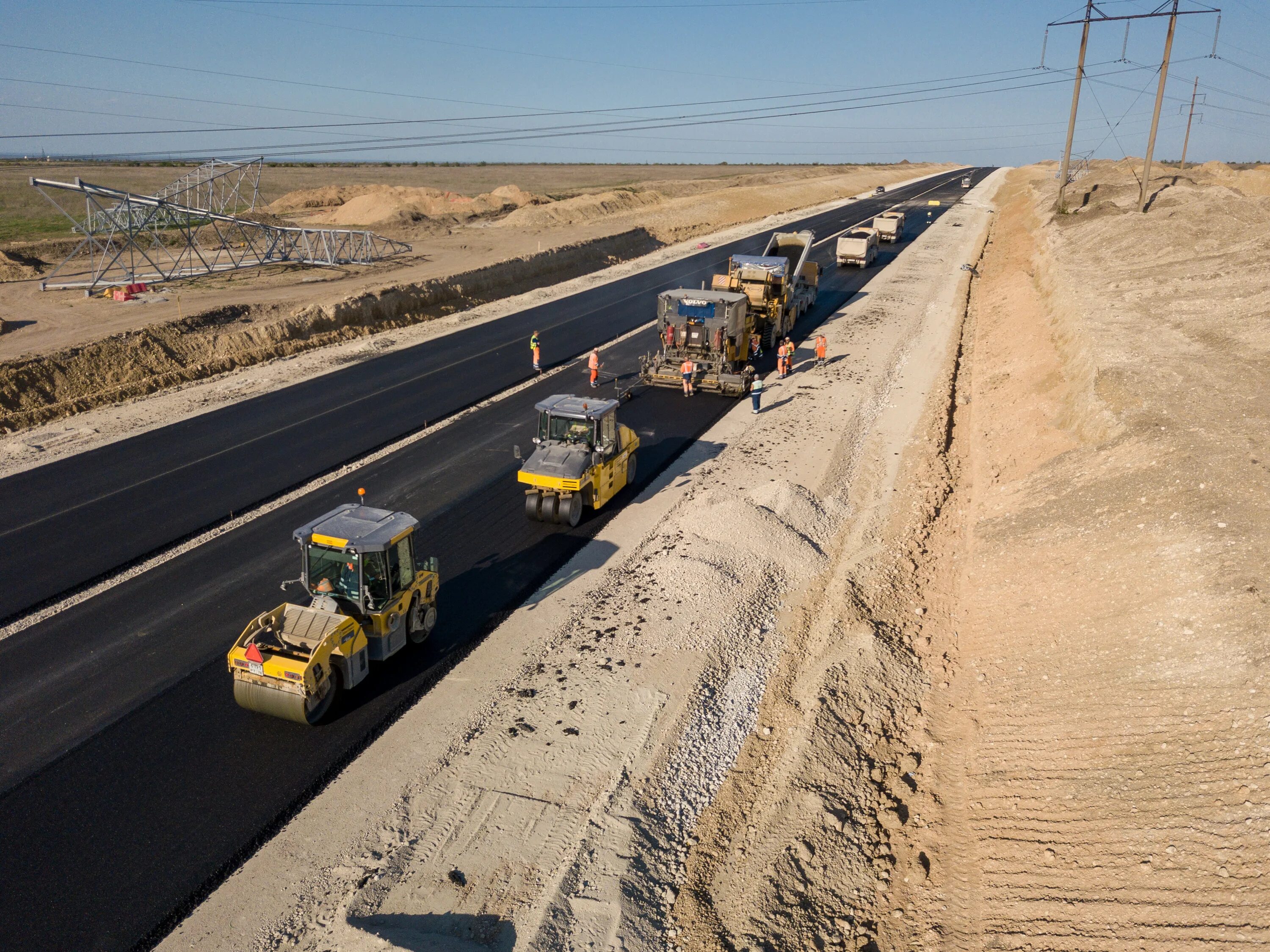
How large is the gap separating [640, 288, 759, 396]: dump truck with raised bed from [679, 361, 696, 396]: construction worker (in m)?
0.23

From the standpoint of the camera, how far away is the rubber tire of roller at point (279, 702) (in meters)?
10.2

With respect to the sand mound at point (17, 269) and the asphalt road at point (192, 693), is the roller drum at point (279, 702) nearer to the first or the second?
the asphalt road at point (192, 693)

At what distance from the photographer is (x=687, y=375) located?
2427 cm

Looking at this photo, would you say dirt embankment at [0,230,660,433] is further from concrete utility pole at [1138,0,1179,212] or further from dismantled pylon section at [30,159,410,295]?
concrete utility pole at [1138,0,1179,212]

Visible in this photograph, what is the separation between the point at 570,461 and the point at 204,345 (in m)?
19.5

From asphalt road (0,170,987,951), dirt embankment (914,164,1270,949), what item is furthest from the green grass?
dirt embankment (914,164,1270,949)

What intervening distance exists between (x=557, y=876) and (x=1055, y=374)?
67.8 ft

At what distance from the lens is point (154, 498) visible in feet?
56.8

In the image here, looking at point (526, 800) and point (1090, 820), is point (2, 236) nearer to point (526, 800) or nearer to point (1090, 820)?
point (526, 800)

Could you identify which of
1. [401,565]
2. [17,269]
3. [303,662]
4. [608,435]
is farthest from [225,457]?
[17,269]

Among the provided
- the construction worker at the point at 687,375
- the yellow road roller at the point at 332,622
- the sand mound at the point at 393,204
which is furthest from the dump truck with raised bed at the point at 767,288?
the sand mound at the point at 393,204

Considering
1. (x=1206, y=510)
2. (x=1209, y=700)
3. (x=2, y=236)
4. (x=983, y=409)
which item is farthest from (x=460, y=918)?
(x=2, y=236)

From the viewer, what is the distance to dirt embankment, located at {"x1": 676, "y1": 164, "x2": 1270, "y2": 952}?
A: 7.86 m

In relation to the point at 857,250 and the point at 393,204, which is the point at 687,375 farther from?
the point at 393,204
